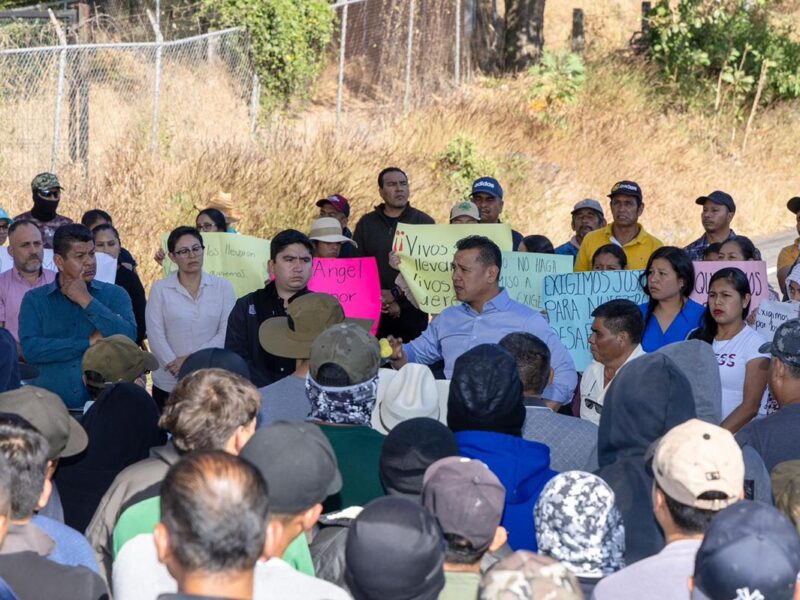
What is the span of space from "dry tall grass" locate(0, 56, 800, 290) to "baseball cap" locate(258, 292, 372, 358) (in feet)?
22.1

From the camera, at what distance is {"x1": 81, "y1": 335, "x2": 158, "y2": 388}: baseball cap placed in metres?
5.81

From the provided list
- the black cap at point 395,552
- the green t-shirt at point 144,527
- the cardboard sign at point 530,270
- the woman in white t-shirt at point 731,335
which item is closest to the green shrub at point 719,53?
the cardboard sign at point 530,270

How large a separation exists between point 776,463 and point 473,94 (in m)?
18.0

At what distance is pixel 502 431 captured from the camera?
498 cm

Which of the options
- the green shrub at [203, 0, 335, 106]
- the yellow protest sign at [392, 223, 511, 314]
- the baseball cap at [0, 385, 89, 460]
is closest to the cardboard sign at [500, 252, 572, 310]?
the yellow protest sign at [392, 223, 511, 314]

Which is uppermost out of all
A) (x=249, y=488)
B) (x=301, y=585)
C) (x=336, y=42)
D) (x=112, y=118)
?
(x=336, y=42)

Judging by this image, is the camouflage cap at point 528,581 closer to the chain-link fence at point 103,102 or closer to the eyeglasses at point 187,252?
the eyeglasses at point 187,252

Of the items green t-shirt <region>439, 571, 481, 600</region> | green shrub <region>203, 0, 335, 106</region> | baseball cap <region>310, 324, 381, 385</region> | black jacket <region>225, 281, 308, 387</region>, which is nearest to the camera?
green t-shirt <region>439, 571, 481, 600</region>

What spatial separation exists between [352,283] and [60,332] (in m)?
2.30

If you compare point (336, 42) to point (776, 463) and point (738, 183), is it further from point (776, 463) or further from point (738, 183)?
point (776, 463)

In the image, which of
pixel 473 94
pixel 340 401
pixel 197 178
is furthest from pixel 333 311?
pixel 473 94

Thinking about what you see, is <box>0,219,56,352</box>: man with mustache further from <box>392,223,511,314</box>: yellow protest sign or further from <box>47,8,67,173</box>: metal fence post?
<box>47,8,67,173</box>: metal fence post

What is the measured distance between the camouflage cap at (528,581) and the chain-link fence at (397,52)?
19.1 m

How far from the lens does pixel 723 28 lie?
84.3 feet
